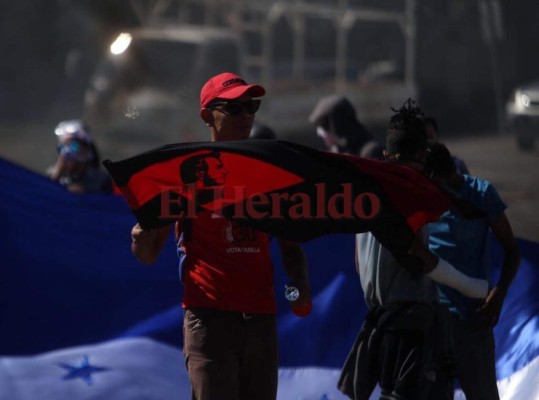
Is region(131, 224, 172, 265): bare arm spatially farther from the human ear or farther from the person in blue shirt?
the person in blue shirt

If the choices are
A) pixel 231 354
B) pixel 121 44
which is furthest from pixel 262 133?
pixel 121 44

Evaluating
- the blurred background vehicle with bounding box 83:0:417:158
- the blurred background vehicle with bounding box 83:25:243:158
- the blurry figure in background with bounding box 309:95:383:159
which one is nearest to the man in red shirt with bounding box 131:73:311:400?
the blurry figure in background with bounding box 309:95:383:159

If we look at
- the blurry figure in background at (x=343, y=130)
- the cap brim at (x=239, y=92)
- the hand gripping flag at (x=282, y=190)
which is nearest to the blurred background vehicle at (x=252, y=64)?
the blurry figure in background at (x=343, y=130)

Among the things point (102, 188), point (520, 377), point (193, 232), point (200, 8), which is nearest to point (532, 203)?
point (200, 8)

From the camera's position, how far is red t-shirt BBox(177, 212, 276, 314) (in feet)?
15.3

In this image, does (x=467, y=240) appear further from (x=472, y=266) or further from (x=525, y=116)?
(x=525, y=116)

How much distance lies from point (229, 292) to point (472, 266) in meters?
1.11

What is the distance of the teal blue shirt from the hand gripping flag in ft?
2.31

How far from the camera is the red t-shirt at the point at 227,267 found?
4652 mm

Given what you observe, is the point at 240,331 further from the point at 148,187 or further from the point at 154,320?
the point at 154,320

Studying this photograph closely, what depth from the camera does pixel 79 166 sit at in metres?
7.84

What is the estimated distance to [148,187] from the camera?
4.54 m

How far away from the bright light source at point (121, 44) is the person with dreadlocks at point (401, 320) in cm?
1283

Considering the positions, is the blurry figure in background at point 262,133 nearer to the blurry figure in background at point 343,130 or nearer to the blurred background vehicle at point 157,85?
the blurry figure in background at point 343,130
